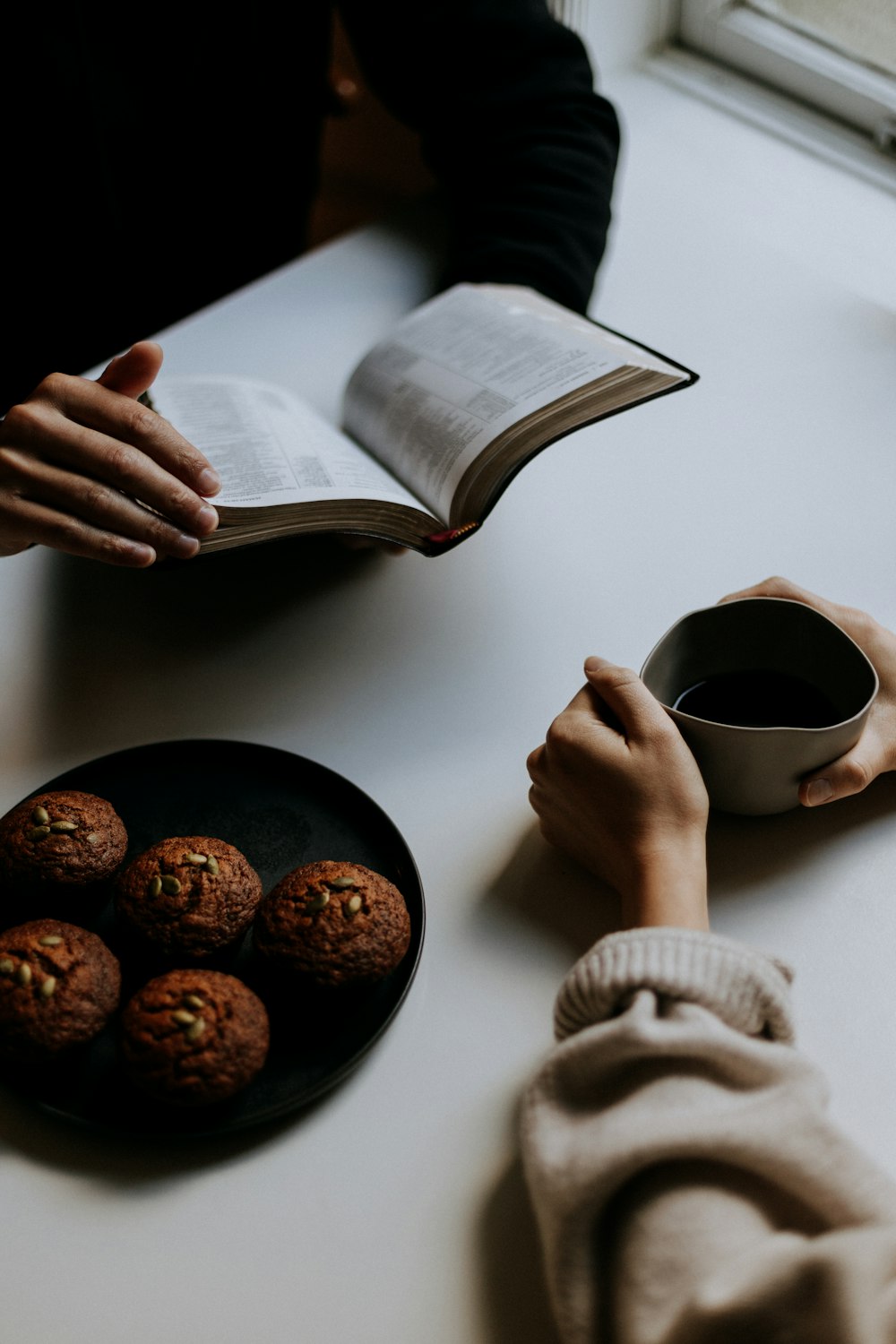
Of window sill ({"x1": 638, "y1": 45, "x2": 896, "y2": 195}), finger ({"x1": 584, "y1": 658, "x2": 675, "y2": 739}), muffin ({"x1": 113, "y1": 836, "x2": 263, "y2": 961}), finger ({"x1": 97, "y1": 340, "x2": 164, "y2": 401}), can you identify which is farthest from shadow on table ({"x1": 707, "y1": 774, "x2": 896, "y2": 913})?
window sill ({"x1": 638, "y1": 45, "x2": 896, "y2": 195})

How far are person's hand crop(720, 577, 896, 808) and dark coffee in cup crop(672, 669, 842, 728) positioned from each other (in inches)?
1.2

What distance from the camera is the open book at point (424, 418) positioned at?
831 mm

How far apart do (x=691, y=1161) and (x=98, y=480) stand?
64cm

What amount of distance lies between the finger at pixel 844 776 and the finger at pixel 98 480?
1.52 ft

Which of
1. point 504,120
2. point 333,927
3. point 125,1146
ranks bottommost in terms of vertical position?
point 125,1146

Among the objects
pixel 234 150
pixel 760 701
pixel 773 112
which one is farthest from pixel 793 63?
pixel 760 701

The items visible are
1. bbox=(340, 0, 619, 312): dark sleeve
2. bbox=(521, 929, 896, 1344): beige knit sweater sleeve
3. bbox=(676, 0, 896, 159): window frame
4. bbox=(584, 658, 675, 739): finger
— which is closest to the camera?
bbox=(521, 929, 896, 1344): beige knit sweater sleeve

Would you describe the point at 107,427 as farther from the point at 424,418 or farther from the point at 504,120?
the point at 504,120

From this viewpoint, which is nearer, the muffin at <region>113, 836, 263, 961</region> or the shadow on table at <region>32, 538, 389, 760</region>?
the muffin at <region>113, 836, 263, 961</region>

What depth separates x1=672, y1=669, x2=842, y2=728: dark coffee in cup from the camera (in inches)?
29.1

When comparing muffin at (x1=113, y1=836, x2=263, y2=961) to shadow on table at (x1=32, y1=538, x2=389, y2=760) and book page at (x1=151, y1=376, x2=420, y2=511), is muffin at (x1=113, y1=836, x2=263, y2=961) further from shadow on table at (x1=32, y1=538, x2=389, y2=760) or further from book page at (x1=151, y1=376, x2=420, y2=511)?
book page at (x1=151, y1=376, x2=420, y2=511)

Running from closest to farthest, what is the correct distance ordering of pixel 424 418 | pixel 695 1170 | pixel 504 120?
pixel 695 1170, pixel 424 418, pixel 504 120

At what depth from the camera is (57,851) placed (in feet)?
2.25

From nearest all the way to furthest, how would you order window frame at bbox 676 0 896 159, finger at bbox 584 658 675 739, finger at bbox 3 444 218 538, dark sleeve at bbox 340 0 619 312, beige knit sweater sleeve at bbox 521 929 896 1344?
1. beige knit sweater sleeve at bbox 521 929 896 1344
2. finger at bbox 584 658 675 739
3. finger at bbox 3 444 218 538
4. dark sleeve at bbox 340 0 619 312
5. window frame at bbox 676 0 896 159
